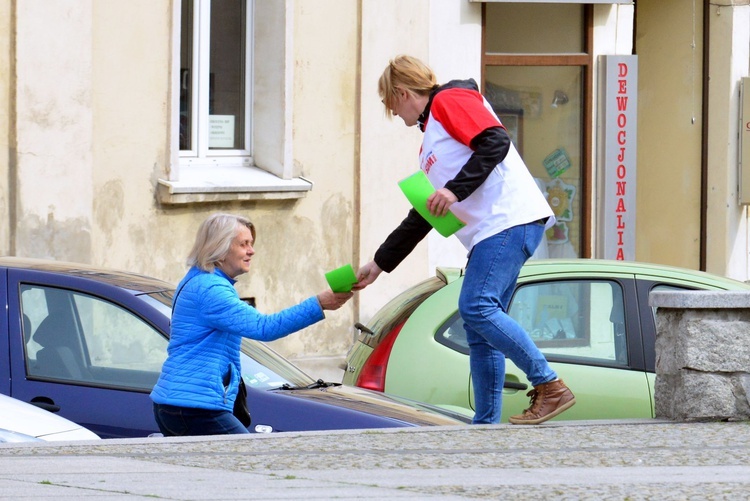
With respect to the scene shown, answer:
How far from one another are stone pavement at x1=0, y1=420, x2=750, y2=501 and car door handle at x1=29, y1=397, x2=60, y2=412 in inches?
23.3

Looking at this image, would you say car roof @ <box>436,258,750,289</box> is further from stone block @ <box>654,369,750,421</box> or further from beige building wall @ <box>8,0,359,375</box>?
beige building wall @ <box>8,0,359,375</box>

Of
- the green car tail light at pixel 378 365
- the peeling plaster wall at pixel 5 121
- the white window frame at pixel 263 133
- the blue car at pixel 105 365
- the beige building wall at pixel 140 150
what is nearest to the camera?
the blue car at pixel 105 365

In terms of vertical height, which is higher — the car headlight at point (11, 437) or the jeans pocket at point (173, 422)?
the jeans pocket at point (173, 422)

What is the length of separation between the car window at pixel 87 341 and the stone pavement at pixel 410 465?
2.41 feet

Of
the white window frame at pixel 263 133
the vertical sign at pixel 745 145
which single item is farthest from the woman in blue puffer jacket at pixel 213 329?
the vertical sign at pixel 745 145

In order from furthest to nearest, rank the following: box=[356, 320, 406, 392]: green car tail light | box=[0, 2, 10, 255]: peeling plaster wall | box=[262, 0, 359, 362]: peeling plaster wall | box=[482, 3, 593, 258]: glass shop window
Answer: box=[482, 3, 593, 258]: glass shop window
box=[262, 0, 359, 362]: peeling plaster wall
box=[0, 2, 10, 255]: peeling plaster wall
box=[356, 320, 406, 392]: green car tail light

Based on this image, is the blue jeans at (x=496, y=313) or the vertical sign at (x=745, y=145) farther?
the vertical sign at (x=745, y=145)

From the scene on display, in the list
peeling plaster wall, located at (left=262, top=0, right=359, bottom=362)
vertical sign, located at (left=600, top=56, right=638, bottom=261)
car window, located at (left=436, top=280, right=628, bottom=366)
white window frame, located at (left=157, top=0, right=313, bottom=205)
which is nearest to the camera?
car window, located at (left=436, top=280, right=628, bottom=366)

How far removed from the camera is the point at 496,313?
19.5 feet

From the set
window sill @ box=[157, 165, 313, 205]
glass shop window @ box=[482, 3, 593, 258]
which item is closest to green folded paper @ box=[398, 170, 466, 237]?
window sill @ box=[157, 165, 313, 205]

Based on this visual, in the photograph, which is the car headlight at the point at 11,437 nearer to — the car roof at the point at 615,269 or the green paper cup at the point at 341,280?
the green paper cup at the point at 341,280

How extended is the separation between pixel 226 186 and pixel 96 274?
5667 mm

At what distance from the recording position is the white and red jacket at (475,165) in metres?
5.92

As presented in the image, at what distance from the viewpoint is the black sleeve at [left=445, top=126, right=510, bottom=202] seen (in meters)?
5.91
